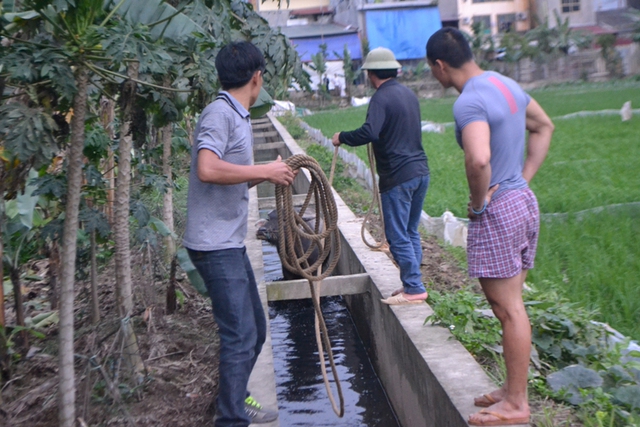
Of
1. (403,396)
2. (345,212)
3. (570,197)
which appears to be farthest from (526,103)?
(570,197)

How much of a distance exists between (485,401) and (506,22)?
141 ft

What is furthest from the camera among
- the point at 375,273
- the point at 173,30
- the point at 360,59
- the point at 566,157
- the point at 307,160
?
the point at 360,59

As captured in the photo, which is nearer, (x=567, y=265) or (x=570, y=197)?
(x=567, y=265)

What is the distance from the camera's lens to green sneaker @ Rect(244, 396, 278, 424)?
3240 millimetres

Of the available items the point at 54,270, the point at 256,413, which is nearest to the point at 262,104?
the point at 54,270

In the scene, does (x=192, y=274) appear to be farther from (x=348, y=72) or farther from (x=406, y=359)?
(x=348, y=72)

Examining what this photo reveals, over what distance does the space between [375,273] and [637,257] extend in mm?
2028

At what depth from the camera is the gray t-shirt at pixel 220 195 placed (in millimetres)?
2924

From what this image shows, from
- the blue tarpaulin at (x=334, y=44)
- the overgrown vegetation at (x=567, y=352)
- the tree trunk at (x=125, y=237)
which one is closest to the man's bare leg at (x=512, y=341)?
the overgrown vegetation at (x=567, y=352)

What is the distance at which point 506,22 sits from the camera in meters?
42.8

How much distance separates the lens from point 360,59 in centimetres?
3906

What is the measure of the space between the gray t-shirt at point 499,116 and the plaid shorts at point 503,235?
0.06 metres

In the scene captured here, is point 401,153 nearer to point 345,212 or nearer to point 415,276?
point 415,276

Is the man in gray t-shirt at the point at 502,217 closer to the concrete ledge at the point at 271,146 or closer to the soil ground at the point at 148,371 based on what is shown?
the soil ground at the point at 148,371
